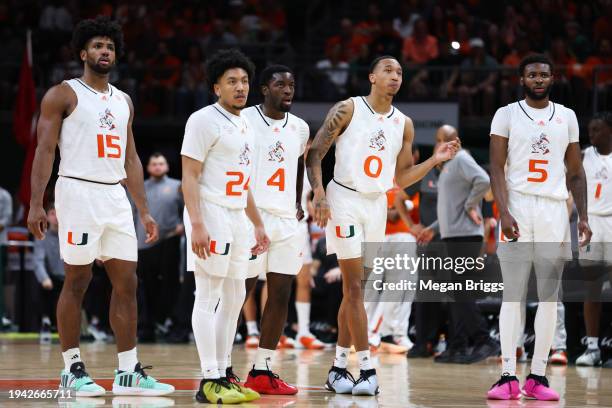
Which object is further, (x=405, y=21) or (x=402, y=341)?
(x=405, y=21)

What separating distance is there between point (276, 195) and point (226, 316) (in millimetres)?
1187

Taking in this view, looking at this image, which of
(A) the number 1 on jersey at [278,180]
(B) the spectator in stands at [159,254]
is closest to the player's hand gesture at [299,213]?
(A) the number 1 on jersey at [278,180]

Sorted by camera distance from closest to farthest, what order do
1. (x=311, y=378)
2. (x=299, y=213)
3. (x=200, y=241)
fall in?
(x=200, y=241)
(x=299, y=213)
(x=311, y=378)

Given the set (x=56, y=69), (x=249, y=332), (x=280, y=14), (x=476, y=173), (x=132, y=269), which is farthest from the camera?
(x=280, y=14)

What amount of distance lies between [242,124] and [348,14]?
14.1 metres

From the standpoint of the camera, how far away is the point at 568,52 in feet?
57.1

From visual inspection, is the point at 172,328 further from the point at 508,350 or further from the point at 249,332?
the point at 508,350

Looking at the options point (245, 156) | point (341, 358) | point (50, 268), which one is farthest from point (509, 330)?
point (50, 268)

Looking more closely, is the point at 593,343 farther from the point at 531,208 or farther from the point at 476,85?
the point at 476,85

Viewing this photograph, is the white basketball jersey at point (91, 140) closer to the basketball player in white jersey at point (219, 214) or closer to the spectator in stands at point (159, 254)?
the basketball player in white jersey at point (219, 214)

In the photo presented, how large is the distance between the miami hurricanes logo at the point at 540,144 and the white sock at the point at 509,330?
1.04m

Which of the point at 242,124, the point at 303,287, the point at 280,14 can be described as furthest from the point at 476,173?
the point at 280,14

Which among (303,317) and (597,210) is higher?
(597,210)

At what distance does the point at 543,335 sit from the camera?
7.23 metres
